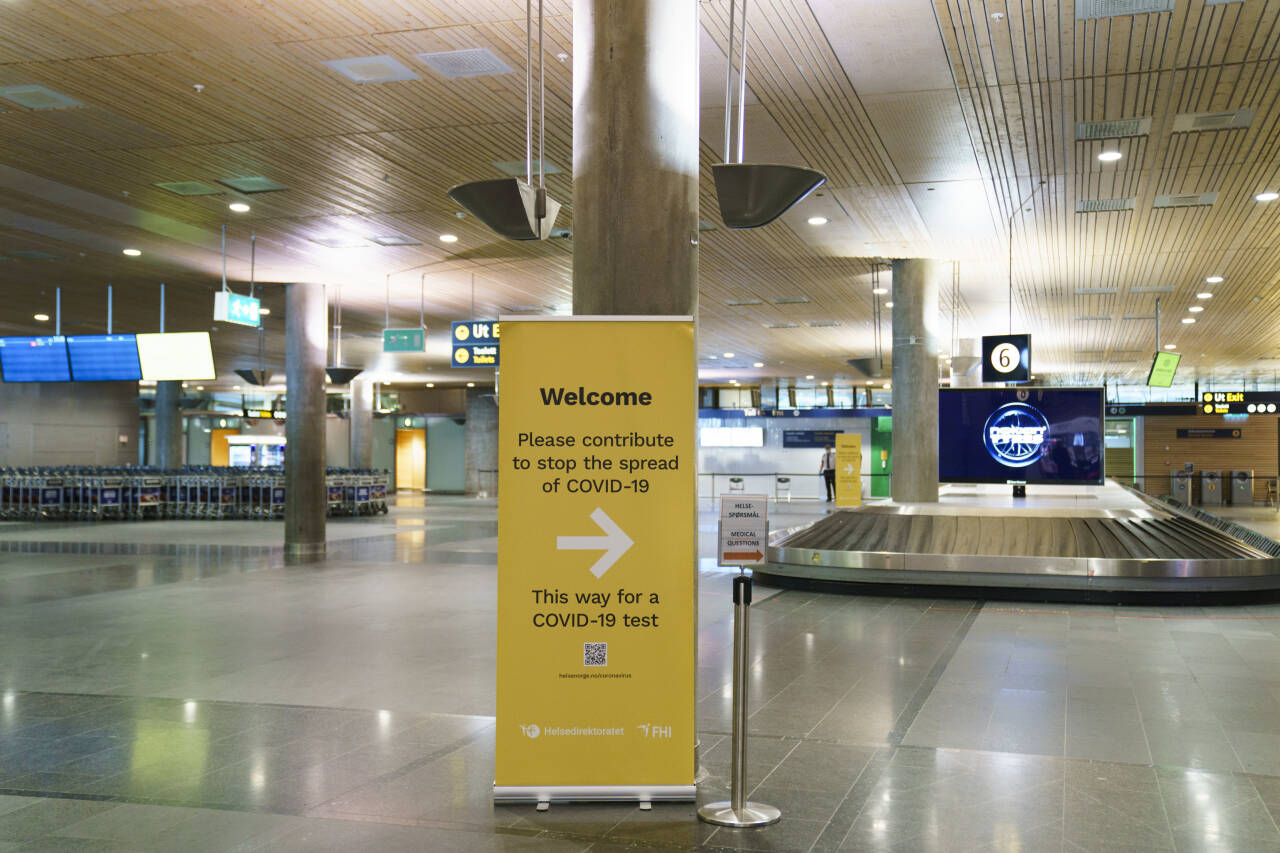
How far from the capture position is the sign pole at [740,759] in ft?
14.1

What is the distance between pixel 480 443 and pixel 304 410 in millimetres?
28308

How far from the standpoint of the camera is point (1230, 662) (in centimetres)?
782

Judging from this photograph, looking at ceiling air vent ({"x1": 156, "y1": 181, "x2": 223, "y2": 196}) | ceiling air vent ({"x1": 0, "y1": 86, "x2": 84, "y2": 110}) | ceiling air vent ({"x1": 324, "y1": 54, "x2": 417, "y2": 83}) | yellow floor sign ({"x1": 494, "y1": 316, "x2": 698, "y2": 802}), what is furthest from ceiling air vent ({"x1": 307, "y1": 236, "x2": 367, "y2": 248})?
yellow floor sign ({"x1": 494, "y1": 316, "x2": 698, "y2": 802})

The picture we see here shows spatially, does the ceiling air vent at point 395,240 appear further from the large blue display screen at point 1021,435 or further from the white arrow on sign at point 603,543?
the white arrow on sign at point 603,543

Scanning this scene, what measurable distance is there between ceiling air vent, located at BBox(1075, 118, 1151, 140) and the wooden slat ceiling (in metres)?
0.12

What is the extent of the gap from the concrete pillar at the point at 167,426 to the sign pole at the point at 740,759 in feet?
119

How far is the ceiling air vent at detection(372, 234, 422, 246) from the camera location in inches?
555

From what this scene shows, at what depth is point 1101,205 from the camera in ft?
41.3

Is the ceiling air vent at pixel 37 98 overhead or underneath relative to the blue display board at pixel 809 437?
overhead

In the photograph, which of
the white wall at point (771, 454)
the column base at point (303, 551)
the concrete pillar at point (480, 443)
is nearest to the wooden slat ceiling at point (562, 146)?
the column base at point (303, 551)

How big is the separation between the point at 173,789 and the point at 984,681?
201 inches

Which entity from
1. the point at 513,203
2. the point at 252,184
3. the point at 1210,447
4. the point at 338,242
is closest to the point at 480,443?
the point at 338,242

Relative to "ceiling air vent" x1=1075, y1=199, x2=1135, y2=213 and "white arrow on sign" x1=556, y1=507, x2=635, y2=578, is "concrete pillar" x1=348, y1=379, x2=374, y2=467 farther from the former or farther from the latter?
"white arrow on sign" x1=556, y1=507, x2=635, y2=578

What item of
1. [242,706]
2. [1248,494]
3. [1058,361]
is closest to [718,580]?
[242,706]
